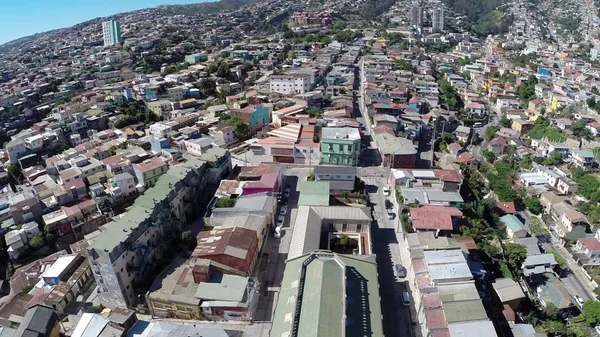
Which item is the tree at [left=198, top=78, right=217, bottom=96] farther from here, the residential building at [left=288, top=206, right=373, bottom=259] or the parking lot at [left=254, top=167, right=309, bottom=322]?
the residential building at [left=288, top=206, right=373, bottom=259]

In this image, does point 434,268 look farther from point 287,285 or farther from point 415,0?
point 415,0

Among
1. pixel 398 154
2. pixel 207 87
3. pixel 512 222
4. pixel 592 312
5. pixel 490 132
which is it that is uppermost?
pixel 207 87

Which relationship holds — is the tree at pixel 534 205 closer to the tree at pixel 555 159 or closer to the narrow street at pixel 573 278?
the narrow street at pixel 573 278

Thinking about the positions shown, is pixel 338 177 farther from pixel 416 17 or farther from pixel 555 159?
pixel 416 17

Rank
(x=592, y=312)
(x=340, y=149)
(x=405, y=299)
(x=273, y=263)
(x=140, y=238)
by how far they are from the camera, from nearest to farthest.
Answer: (x=405, y=299), (x=140, y=238), (x=592, y=312), (x=273, y=263), (x=340, y=149)

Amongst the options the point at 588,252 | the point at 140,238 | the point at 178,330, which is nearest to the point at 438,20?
the point at 588,252

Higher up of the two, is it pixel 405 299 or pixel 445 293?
pixel 445 293

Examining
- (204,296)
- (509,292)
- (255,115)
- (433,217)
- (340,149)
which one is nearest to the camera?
(204,296)
